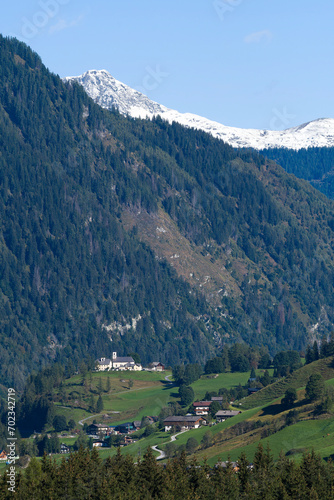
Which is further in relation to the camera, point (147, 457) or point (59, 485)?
point (147, 457)

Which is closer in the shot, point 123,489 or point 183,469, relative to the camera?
point 123,489

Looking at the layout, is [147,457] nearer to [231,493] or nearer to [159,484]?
[159,484]

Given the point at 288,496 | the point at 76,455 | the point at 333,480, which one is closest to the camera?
the point at 288,496

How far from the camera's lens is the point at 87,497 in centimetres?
15162

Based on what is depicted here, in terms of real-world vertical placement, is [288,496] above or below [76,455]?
below

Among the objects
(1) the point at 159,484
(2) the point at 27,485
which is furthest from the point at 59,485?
(1) the point at 159,484

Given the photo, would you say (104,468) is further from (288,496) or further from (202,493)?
(288,496)

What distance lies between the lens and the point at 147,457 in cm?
16850

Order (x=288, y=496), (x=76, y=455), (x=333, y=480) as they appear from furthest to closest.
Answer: (x=76, y=455), (x=333, y=480), (x=288, y=496)

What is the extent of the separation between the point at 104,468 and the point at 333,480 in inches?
1450

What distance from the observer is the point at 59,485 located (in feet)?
509

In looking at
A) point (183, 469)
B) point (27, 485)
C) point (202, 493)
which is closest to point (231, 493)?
point (202, 493)

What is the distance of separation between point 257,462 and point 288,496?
18162 millimetres

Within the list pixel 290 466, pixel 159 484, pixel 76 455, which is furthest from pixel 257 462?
pixel 76 455
